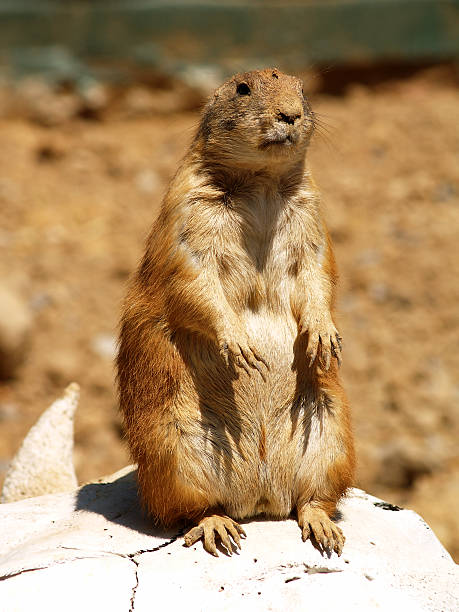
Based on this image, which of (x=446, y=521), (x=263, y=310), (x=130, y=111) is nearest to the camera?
(x=263, y=310)

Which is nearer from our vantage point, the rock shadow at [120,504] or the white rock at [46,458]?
the rock shadow at [120,504]

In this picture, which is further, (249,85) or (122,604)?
(249,85)

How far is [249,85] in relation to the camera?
12.2 feet

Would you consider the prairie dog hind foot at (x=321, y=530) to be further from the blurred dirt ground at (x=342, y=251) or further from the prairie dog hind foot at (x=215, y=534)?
the blurred dirt ground at (x=342, y=251)

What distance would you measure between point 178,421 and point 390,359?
466cm

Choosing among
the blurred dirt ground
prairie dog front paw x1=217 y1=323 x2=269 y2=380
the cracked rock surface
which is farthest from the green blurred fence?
the cracked rock surface

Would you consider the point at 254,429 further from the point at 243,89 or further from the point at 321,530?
the point at 243,89

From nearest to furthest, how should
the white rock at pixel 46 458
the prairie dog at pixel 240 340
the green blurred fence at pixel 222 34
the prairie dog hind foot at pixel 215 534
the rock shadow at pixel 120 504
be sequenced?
the prairie dog hind foot at pixel 215 534
the prairie dog at pixel 240 340
the rock shadow at pixel 120 504
the white rock at pixel 46 458
the green blurred fence at pixel 222 34

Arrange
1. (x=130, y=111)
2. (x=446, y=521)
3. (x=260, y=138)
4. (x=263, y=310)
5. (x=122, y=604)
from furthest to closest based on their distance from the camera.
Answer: (x=130, y=111) < (x=446, y=521) < (x=263, y=310) < (x=260, y=138) < (x=122, y=604)

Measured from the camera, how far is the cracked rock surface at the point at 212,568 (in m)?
3.27

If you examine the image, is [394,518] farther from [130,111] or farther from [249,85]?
[130,111]

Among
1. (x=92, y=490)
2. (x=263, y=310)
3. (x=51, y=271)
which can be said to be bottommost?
(x=92, y=490)

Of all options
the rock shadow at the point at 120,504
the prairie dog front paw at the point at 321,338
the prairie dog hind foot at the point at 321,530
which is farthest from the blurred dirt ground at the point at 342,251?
the prairie dog front paw at the point at 321,338

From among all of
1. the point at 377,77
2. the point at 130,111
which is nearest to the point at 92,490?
the point at 130,111
